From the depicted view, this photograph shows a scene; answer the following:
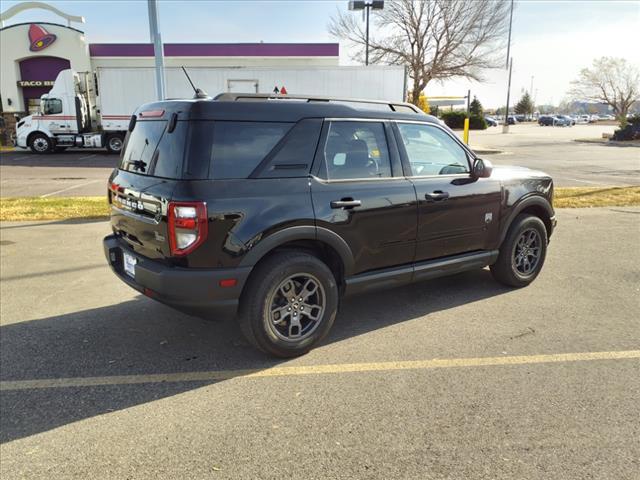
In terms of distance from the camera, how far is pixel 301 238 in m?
3.65

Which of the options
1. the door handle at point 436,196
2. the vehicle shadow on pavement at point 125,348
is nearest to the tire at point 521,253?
the vehicle shadow on pavement at point 125,348

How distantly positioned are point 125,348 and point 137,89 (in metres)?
21.4

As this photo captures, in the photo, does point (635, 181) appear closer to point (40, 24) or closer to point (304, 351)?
point (304, 351)

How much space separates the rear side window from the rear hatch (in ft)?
0.38

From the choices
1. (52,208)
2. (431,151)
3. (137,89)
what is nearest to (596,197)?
(431,151)

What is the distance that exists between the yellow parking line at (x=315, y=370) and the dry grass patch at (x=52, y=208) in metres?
5.85

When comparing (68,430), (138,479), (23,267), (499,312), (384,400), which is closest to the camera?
(138,479)

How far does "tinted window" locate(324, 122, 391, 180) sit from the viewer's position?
3.88m

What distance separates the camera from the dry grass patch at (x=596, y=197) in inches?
403

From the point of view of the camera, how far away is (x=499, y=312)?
Result: 4684mm

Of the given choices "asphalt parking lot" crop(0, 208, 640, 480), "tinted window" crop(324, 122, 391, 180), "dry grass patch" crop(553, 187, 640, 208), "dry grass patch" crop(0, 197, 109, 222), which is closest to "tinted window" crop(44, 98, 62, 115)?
"dry grass patch" crop(0, 197, 109, 222)

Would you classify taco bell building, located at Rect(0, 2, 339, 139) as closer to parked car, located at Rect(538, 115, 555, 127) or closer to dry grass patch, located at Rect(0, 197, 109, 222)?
dry grass patch, located at Rect(0, 197, 109, 222)

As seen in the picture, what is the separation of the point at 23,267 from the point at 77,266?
617 millimetres

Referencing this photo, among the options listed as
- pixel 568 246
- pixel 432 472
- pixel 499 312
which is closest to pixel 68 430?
pixel 432 472
